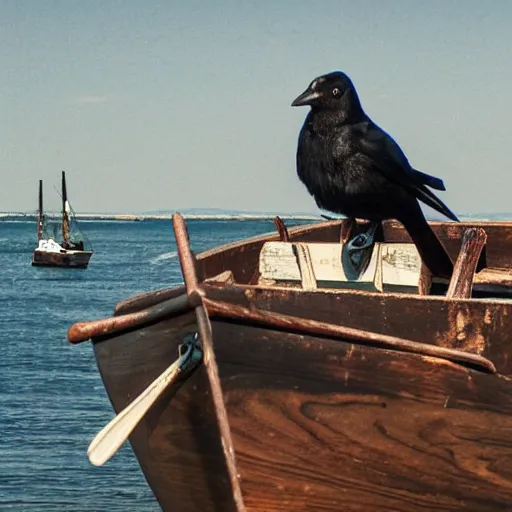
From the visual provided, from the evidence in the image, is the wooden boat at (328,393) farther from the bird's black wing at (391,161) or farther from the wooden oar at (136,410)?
the bird's black wing at (391,161)

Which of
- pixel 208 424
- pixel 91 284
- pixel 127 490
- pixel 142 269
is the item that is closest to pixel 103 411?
pixel 127 490

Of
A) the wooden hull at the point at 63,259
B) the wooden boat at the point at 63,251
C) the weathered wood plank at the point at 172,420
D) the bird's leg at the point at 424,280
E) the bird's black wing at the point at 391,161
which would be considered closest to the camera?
the weathered wood plank at the point at 172,420

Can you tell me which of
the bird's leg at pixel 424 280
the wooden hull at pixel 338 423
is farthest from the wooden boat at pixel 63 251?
the wooden hull at pixel 338 423

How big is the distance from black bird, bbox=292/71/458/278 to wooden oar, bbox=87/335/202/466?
2299mm

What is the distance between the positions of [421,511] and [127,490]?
7931 millimetres

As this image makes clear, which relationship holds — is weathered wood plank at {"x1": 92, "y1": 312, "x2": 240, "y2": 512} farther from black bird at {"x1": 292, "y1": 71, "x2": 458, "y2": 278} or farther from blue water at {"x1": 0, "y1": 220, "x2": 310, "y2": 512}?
blue water at {"x1": 0, "y1": 220, "x2": 310, "y2": 512}

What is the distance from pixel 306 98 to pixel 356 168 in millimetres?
587

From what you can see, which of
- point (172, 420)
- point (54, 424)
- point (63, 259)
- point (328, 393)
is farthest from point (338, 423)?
point (63, 259)

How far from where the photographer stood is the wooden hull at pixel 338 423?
5652 millimetres

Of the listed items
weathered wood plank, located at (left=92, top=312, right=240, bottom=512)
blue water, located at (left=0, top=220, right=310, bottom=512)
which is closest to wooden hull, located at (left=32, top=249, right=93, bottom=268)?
blue water, located at (left=0, top=220, right=310, bottom=512)

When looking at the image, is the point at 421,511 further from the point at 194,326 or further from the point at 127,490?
the point at 127,490

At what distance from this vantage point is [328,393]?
18.7 ft

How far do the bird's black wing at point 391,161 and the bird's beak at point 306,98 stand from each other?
0.33 m

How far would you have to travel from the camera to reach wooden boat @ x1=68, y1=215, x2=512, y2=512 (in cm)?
562
